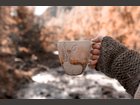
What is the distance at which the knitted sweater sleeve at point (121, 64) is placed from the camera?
43 cm

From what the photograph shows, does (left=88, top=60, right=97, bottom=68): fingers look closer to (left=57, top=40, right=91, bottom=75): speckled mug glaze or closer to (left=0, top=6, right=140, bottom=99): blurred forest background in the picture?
(left=57, top=40, right=91, bottom=75): speckled mug glaze

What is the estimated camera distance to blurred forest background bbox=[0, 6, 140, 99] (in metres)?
2.54

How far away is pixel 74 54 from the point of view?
0.46 m

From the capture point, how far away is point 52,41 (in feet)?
8.51

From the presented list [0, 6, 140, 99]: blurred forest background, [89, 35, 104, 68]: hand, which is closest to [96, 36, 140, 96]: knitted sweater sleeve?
[89, 35, 104, 68]: hand

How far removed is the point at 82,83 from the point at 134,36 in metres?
0.52

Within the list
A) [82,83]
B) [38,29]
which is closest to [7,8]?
[38,29]

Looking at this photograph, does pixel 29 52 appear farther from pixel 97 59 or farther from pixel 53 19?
pixel 97 59

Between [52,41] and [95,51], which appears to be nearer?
[95,51]

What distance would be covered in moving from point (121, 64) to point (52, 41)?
2.16 metres

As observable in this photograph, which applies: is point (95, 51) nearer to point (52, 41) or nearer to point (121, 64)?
point (121, 64)

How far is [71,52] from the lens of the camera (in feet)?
1.51

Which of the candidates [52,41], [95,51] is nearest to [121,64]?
[95,51]

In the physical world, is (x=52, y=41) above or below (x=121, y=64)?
above
